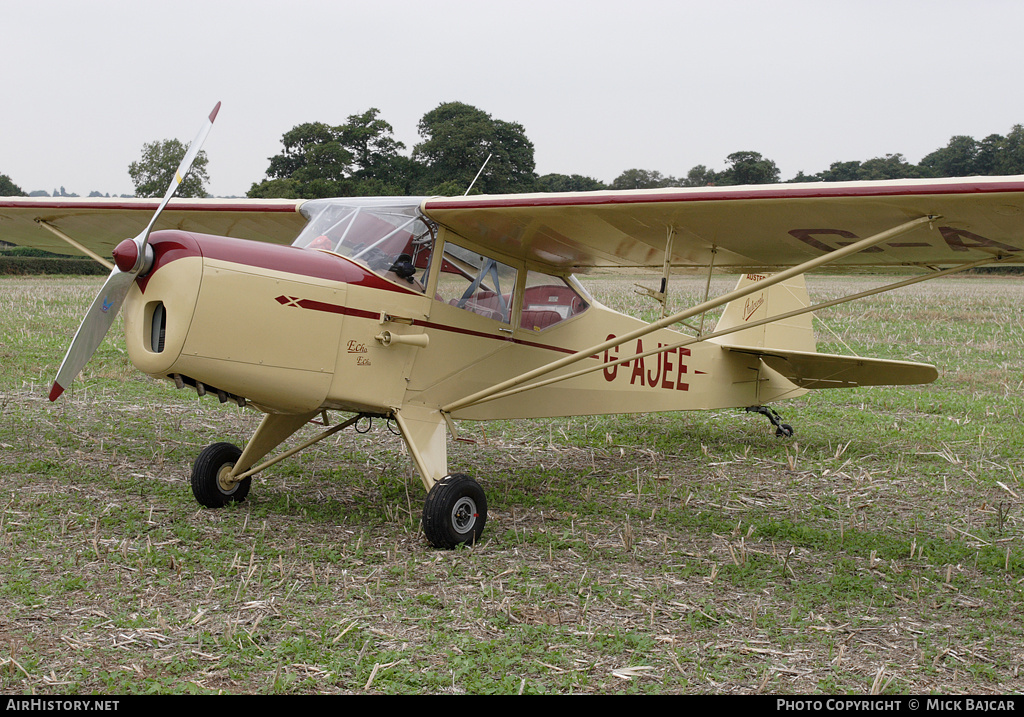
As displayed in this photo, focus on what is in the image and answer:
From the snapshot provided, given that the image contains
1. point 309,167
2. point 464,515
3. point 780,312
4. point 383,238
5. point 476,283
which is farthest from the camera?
point 309,167

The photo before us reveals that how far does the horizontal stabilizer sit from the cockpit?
10.7 ft

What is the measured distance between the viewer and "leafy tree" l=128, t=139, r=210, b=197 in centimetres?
6644

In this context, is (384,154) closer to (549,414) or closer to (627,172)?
(627,172)

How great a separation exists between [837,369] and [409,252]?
5045 mm

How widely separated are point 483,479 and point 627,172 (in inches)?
3210

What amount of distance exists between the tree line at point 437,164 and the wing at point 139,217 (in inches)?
1552

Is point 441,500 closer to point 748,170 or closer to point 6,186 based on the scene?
point 748,170

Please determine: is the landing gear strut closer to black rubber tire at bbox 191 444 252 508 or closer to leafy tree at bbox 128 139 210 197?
black rubber tire at bbox 191 444 252 508

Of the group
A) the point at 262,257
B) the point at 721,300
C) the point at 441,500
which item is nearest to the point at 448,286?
the point at 262,257

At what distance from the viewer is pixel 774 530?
5.77 metres

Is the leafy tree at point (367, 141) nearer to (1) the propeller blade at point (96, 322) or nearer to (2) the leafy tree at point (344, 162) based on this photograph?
(2) the leafy tree at point (344, 162)

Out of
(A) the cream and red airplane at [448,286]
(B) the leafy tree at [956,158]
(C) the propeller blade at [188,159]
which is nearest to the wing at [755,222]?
(A) the cream and red airplane at [448,286]

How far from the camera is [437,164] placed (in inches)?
2255

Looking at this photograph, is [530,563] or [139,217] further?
[139,217]
